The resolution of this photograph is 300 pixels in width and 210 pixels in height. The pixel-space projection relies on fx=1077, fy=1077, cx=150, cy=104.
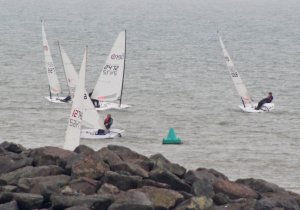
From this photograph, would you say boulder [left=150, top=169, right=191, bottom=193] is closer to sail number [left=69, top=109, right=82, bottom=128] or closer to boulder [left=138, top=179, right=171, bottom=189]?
boulder [left=138, top=179, right=171, bottom=189]

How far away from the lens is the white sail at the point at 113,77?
62.6 meters

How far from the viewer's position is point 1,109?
6131cm

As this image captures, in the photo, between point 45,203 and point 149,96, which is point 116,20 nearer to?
point 149,96

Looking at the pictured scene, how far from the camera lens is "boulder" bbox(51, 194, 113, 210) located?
2541 cm

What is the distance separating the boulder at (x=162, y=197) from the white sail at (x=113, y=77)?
36.3 metres

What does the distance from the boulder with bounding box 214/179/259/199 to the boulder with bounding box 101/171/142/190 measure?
2165 millimetres

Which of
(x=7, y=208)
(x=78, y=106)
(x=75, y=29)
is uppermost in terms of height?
(x=75, y=29)

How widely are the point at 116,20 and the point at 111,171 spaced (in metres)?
166

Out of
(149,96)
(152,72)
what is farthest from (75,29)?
(149,96)

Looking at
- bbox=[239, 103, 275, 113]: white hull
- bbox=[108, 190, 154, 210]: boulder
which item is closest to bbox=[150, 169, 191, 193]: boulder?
bbox=[108, 190, 154, 210]: boulder

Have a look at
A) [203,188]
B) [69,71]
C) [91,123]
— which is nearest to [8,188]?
[203,188]

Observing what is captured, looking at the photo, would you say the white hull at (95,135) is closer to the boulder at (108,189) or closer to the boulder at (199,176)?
the boulder at (199,176)

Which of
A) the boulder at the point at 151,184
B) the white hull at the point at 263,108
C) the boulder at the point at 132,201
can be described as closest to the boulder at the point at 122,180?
the boulder at the point at 151,184

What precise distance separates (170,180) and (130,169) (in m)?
1.07
